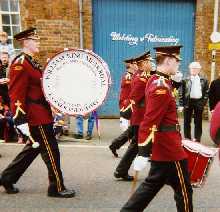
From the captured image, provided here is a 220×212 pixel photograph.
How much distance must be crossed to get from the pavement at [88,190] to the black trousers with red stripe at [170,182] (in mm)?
870

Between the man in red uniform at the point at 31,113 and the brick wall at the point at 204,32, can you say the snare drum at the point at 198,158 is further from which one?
the brick wall at the point at 204,32

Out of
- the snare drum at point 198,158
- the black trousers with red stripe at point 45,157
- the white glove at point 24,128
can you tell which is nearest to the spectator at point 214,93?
the black trousers with red stripe at point 45,157


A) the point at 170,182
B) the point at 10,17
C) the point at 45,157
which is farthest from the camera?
the point at 10,17

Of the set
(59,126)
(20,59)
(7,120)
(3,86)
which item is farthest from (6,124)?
(20,59)

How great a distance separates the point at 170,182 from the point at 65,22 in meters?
7.88

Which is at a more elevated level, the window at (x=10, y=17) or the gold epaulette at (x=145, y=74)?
the window at (x=10, y=17)

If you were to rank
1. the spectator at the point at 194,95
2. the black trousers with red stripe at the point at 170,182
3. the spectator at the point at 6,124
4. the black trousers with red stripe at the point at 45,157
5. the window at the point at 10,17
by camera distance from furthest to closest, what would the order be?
1. the window at the point at 10,17
2. the spectator at the point at 194,95
3. the spectator at the point at 6,124
4. the black trousers with red stripe at the point at 45,157
5. the black trousers with red stripe at the point at 170,182

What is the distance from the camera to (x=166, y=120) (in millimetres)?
3965

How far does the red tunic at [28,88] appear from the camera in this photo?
189 inches

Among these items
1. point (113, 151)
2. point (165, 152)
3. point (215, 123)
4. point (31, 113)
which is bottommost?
point (113, 151)

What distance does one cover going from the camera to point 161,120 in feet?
12.8

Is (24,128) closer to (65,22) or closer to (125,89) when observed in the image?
(125,89)

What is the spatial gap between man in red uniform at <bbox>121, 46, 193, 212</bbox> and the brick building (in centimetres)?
746

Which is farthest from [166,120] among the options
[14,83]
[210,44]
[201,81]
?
[210,44]
